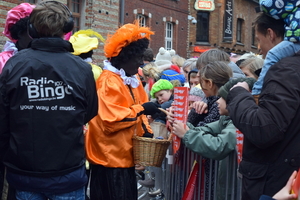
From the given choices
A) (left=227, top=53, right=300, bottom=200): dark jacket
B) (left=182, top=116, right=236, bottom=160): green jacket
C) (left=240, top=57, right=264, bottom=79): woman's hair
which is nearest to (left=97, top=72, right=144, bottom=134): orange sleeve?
(left=182, top=116, right=236, bottom=160): green jacket

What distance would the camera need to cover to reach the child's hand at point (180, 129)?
3.40 meters

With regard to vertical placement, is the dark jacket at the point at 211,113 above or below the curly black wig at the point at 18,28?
below

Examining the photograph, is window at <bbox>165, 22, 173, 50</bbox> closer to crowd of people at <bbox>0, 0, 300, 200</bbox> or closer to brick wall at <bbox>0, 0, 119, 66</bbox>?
brick wall at <bbox>0, 0, 119, 66</bbox>

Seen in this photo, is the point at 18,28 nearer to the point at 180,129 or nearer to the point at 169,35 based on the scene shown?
the point at 180,129

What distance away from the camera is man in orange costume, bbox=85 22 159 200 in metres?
3.72

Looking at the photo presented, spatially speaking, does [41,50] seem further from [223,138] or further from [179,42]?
[179,42]

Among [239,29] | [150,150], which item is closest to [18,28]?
[150,150]

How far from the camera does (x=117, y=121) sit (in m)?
3.67

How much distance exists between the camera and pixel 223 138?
125 inches

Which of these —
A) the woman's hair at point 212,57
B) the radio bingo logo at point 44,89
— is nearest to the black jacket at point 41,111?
the radio bingo logo at point 44,89

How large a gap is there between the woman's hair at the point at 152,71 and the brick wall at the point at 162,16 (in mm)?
11663

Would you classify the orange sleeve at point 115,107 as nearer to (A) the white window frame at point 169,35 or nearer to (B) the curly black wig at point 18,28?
(B) the curly black wig at point 18,28

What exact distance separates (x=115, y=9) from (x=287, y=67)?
40.8ft

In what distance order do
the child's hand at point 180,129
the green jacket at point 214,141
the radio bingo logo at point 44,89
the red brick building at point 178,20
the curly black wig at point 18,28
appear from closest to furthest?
the radio bingo logo at point 44,89
the green jacket at point 214,141
the child's hand at point 180,129
the curly black wig at point 18,28
the red brick building at point 178,20
